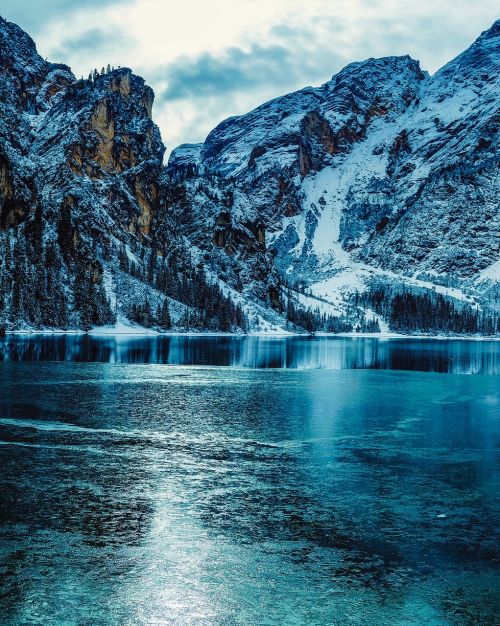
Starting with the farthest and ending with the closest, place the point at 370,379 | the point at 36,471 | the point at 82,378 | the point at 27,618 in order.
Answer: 1. the point at 370,379
2. the point at 82,378
3. the point at 36,471
4. the point at 27,618

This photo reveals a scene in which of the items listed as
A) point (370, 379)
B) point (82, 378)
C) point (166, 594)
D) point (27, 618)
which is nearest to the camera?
point (27, 618)

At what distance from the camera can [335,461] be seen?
2756 cm

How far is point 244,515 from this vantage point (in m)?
19.6

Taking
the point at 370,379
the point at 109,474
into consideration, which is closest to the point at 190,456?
the point at 109,474

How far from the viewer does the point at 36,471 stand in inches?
940

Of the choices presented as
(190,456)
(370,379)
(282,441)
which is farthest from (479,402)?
(190,456)

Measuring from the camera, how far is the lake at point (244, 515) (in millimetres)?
13719

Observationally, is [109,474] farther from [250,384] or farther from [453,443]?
[250,384]

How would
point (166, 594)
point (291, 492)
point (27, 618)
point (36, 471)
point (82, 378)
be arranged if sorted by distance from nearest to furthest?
1. point (27, 618)
2. point (166, 594)
3. point (291, 492)
4. point (36, 471)
5. point (82, 378)

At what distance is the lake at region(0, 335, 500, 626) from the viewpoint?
13719 millimetres

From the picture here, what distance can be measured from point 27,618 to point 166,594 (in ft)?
9.33

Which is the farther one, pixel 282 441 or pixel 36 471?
pixel 282 441

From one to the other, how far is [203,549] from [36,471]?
9.81 metres

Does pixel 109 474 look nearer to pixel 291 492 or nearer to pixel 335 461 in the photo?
pixel 291 492
